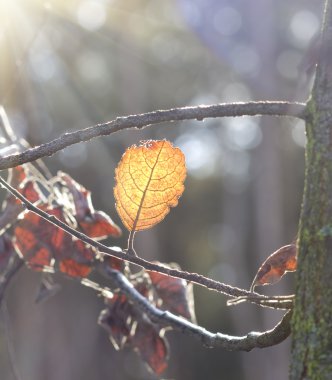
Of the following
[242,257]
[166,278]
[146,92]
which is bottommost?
[166,278]

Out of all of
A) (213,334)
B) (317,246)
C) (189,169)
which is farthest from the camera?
(189,169)

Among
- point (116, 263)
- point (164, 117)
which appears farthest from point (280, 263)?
point (116, 263)

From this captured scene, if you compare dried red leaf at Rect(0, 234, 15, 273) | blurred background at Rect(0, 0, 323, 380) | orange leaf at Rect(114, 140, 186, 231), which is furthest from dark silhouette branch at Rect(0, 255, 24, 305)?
blurred background at Rect(0, 0, 323, 380)

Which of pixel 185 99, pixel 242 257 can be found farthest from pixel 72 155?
pixel 242 257

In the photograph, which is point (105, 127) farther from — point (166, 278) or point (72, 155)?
point (72, 155)

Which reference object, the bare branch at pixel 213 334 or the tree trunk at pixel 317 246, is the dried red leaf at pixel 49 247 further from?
the tree trunk at pixel 317 246

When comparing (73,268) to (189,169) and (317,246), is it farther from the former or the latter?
(189,169)

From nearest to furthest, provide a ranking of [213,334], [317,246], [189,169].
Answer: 1. [317,246]
2. [213,334]
3. [189,169]

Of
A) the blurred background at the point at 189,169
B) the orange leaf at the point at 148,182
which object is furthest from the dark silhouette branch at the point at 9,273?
the blurred background at the point at 189,169

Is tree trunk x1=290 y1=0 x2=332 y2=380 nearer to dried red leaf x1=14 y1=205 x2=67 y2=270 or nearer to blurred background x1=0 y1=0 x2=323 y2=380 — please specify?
dried red leaf x1=14 y1=205 x2=67 y2=270
